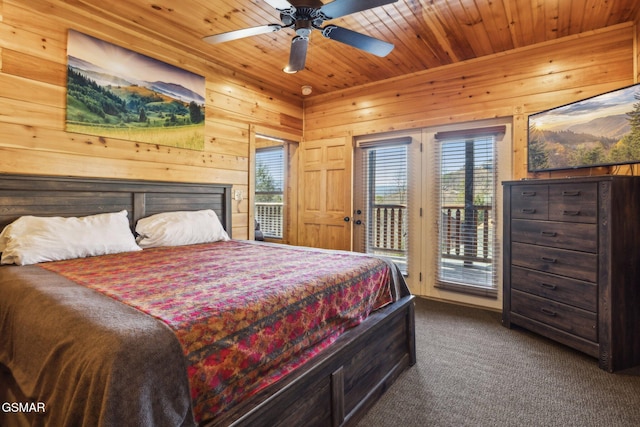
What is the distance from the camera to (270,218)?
6016mm

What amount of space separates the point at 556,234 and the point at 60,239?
3604 mm

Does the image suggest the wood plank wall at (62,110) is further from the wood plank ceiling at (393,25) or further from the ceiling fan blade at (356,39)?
the ceiling fan blade at (356,39)

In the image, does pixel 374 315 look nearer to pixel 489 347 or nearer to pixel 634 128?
pixel 489 347

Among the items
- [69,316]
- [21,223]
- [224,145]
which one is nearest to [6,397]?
[69,316]

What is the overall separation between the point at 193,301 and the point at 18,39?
8.37ft

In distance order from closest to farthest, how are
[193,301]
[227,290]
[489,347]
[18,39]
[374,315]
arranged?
[193,301] < [227,290] < [374,315] < [18,39] < [489,347]

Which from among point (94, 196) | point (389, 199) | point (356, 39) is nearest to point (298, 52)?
point (356, 39)

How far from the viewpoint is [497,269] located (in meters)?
3.51

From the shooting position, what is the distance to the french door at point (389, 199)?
4.04 meters

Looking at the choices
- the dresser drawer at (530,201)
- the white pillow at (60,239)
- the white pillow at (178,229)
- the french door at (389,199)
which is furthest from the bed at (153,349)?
the french door at (389,199)

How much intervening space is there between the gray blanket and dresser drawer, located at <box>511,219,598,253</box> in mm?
2755

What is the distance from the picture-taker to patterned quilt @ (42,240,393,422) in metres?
1.08

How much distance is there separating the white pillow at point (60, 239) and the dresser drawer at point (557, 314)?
3.26 meters

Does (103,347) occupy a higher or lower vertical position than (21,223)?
lower
